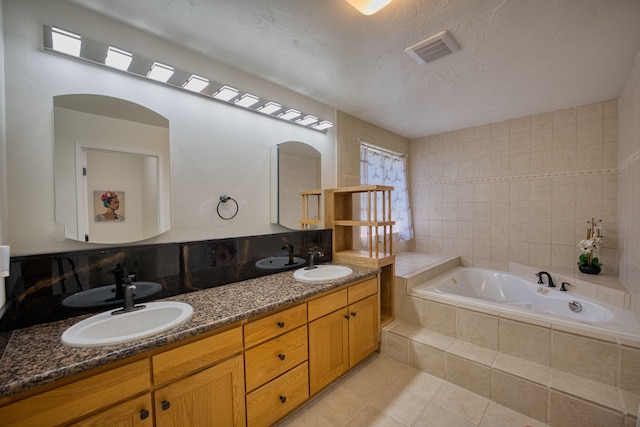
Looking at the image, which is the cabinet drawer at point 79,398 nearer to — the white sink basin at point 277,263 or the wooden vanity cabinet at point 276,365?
the wooden vanity cabinet at point 276,365

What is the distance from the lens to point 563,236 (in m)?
2.82

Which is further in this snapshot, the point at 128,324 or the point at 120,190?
the point at 120,190

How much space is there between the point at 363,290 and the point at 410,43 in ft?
5.77

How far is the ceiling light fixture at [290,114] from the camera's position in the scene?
215 cm

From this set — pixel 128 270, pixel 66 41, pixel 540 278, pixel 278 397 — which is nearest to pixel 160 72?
pixel 66 41

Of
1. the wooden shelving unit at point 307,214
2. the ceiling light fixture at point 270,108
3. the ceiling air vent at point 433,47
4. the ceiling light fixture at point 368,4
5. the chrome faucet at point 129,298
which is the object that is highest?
the ceiling air vent at point 433,47

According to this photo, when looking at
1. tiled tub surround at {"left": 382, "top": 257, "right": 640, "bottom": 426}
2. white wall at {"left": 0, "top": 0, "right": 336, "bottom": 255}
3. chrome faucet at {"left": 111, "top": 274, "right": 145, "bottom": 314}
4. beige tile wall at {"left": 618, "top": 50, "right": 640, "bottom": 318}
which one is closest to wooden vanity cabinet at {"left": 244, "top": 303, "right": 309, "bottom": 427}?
chrome faucet at {"left": 111, "top": 274, "right": 145, "bottom": 314}

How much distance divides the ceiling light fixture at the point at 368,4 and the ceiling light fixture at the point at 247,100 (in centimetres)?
92

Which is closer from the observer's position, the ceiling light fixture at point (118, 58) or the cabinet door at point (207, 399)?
the cabinet door at point (207, 399)

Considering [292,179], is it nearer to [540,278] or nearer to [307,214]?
[307,214]

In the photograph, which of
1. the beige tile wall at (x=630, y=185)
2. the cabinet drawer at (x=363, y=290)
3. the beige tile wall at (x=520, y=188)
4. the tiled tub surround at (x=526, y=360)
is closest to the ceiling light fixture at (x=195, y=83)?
the cabinet drawer at (x=363, y=290)

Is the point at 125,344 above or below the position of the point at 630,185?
below

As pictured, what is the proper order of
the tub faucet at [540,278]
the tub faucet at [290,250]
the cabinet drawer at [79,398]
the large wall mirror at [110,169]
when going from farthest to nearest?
the tub faucet at [540,278] < the tub faucet at [290,250] < the large wall mirror at [110,169] < the cabinet drawer at [79,398]

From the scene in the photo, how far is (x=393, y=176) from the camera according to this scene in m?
3.63
